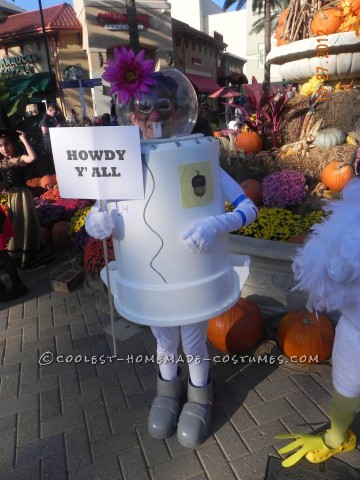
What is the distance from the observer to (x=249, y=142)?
4.70 metres

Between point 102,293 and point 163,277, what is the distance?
2146 millimetres

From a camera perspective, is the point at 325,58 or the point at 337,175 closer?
the point at 337,175

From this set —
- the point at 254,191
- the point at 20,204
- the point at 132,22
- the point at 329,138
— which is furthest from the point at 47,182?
the point at 132,22

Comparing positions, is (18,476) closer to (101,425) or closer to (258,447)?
(101,425)

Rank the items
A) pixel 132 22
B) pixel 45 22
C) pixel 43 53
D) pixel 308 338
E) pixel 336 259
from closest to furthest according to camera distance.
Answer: pixel 336 259, pixel 308 338, pixel 132 22, pixel 45 22, pixel 43 53

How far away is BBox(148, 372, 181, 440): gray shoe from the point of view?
2.04 m

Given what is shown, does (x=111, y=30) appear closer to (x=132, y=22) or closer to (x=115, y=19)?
(x=115, y=19)

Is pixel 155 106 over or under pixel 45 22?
under

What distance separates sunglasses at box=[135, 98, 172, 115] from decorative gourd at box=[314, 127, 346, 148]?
3.35 m

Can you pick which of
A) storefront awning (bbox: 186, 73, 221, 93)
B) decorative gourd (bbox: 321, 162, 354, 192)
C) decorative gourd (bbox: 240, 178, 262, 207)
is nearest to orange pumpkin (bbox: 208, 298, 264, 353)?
decorative gourd (bbox: 240, 178, 262, 207)

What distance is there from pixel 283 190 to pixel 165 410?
98.6 inches

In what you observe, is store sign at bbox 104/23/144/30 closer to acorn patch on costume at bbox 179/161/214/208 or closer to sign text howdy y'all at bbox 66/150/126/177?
sign text howdy y'all at bbox 66/150/126/177

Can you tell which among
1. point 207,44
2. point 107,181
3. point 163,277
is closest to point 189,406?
point 163,277

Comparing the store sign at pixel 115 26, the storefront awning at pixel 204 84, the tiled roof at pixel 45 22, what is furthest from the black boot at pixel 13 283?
the storefront awning at pixel 204 84
